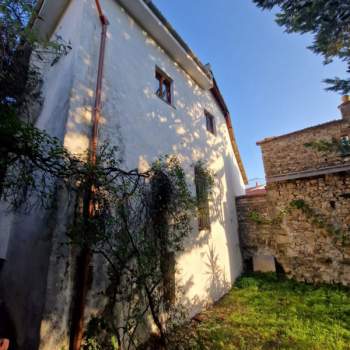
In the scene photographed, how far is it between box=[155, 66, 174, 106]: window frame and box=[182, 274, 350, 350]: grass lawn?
5821 millimetres

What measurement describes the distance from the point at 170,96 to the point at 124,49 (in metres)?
1.91

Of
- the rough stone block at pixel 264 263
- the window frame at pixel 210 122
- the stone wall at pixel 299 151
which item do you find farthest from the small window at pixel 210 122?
the rough stone block at pixel 264 263

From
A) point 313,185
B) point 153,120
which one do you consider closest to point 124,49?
point 153,120

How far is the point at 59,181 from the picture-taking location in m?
2.94

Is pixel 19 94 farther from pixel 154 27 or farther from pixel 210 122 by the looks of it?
pixel 210 122

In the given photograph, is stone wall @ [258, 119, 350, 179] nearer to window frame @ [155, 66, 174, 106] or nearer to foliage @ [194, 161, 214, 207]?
foliage @ [194, 161, 214, 207]

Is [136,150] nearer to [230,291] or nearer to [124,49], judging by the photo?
[124,49]

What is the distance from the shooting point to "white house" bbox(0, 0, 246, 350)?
2.69 m

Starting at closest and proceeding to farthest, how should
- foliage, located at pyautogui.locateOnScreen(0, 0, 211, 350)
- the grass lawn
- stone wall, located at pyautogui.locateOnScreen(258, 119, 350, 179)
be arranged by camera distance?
foliage, located at pyautogui.locateOnScreen(0, 0, 211, 350), the grass lawn, stone wall, located at pyautogui.locateOnScreen(258, 119, 350, 179)

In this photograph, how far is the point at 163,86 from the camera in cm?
612

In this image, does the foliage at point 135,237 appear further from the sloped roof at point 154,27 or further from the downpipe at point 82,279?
the sloped roof at point 154,27

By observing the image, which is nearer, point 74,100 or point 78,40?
point 74,100

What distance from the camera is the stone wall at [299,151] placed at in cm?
912

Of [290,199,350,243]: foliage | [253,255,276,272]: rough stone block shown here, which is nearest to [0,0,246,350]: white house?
[253,255,276,272]: rough stone block
